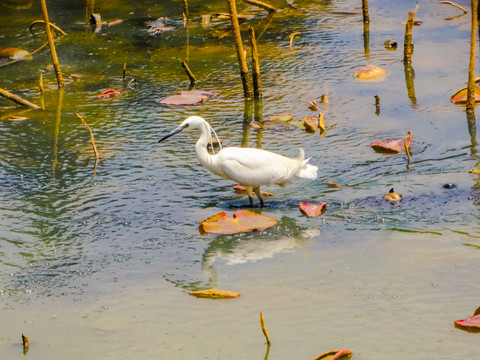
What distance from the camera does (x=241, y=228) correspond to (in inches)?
250

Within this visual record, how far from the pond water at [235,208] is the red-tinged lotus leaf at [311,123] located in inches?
4.6

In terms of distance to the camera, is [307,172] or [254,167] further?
[307,172]

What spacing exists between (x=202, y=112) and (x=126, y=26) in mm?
4845

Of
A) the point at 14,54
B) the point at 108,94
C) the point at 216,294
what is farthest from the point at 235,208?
the point at 14,54

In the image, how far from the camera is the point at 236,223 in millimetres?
6418

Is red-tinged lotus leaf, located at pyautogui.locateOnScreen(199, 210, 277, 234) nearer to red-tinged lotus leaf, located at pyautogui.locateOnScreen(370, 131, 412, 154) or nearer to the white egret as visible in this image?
the white egret

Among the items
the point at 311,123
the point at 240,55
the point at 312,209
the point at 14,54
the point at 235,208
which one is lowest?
the point at 235,208

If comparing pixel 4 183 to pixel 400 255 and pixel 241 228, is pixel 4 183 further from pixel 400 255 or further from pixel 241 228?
pixel 400 255

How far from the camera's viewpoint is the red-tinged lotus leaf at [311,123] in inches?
341

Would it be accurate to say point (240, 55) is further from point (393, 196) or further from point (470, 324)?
point (470, 324)

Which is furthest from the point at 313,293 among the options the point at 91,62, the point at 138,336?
the point at 91,62

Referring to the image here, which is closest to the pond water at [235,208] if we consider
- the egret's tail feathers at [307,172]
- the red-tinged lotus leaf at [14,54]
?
the egret's tail feathers at [307,172]

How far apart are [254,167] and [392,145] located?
192 centimetres

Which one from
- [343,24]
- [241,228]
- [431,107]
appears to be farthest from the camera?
[343,24]
